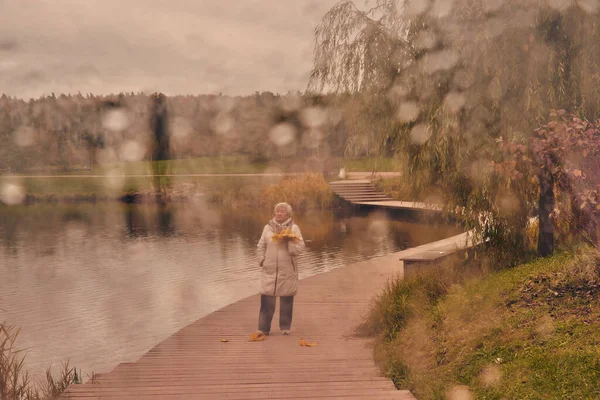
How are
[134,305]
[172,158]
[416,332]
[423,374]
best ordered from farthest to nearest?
[172,158] → [134,305] → [416,332] → [423,374]

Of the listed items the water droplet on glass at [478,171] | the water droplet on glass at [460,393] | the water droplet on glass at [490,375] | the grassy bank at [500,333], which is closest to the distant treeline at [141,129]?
the water droplet on glass at [478,171]

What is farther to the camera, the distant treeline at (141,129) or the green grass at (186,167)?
the distant treeline at (141,129)

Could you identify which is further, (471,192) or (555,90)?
(471,192)

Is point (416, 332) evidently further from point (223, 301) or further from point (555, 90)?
point (223, 301)

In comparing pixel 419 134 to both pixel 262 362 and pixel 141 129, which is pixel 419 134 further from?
pixel 141 129

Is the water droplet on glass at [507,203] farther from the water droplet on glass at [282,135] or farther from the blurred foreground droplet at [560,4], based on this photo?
the water droplet on glass at [282,135]

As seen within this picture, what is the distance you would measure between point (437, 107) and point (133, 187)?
133 ft

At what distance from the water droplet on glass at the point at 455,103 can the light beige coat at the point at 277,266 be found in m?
2.59

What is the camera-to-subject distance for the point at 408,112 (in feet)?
28.7

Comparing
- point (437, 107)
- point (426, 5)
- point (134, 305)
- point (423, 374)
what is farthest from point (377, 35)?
point (134, 305)

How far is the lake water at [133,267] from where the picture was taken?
10.4 m

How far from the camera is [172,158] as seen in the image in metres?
72.5

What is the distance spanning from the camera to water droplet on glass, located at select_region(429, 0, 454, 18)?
8391 mm

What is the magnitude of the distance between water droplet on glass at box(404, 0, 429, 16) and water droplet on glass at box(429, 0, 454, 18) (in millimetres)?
142
